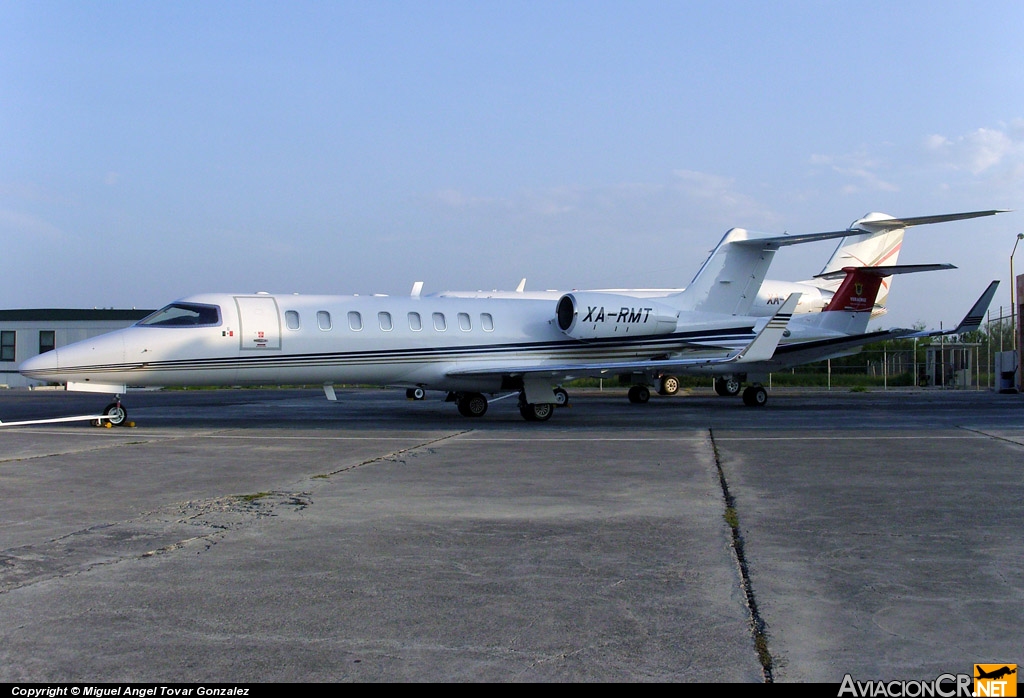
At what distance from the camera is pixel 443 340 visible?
18.9m

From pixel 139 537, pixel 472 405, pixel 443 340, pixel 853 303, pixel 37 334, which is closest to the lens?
pixel 139 537

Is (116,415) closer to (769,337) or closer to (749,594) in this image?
(769,337)

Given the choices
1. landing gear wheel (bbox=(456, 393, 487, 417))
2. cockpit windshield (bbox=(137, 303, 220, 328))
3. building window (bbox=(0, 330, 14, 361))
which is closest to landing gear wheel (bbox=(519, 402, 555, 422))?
landing gear wheel (bbox=(456, 393, 487, 417))

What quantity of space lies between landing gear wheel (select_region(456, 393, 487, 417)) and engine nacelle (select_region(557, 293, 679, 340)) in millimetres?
2454

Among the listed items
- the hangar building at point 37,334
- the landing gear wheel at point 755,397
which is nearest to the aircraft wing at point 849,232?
the landing gear wheel at point 755,397

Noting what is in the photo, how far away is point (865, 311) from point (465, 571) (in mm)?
23756

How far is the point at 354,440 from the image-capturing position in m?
14.2

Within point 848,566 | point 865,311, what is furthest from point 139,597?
point 865,311

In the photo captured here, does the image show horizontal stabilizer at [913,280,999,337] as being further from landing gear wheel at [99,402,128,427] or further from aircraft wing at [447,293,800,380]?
landing gear wheel at [99,402,128,427]

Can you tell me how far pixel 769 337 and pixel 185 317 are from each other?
11250 mm

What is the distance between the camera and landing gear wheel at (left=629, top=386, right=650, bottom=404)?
92.9 feet

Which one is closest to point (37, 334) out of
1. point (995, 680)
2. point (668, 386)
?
point (668, 386)

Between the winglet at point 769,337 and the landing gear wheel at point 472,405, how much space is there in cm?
596

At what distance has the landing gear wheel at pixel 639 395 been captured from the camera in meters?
28.3
